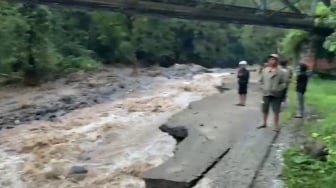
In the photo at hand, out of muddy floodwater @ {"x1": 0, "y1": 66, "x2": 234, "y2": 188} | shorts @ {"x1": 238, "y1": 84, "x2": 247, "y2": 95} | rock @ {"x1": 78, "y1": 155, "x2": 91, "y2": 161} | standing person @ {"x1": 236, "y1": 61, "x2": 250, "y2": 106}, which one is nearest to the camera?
muddy floodwater @ {"x1": 0, "y1": 66, "x2": 234, "y2": 188}

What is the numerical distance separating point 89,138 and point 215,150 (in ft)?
19.9

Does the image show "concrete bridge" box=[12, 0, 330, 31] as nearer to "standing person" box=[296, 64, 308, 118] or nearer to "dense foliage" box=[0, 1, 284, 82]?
"dense foliage" box=[0, 1, 284, 82]

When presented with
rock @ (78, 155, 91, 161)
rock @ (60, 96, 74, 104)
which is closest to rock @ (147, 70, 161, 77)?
rock @ (60, 96, 74, 104)

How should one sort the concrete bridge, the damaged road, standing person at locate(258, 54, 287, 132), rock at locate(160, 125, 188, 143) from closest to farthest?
Answer: the damaged road < standing person at locate(258, 54, 287, 132) < rock at locate(160, 125, 188, 143) < the concrete bridge

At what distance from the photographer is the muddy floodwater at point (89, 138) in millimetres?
12000

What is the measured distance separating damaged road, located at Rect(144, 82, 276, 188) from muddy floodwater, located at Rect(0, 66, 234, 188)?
2.86 feet

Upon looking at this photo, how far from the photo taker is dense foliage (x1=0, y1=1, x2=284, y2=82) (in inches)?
1100

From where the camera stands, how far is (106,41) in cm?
4347

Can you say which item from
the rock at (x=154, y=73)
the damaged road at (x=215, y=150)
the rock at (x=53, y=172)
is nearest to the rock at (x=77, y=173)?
the rock at (x=53, y=172)

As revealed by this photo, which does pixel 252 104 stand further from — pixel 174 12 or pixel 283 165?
pixel 283 165

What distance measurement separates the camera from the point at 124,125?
17875mm

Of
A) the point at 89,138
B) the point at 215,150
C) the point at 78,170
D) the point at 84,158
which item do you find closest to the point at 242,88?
the point at 89,138

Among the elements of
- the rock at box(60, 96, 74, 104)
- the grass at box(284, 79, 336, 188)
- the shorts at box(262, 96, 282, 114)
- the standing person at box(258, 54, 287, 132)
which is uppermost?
the standing person at box(258, 54, 287, 132)

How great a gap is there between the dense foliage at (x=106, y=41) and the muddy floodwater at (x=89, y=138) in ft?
7.40
